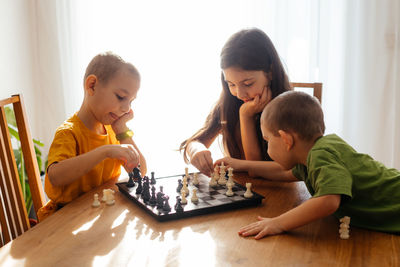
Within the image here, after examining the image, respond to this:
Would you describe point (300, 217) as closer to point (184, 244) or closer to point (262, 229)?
point (262, 229)

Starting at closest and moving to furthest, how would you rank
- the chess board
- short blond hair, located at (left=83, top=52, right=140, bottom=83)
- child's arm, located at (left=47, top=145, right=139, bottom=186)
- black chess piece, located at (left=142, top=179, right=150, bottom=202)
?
the chess board < black chess piece, located at (left=142, top=179, right=150, bottom=202) < child's arm, located at (left=47, top=145, right=139, bottom=186) < short blond hair, located at (left=83, top=52, right=140, bottom=83)

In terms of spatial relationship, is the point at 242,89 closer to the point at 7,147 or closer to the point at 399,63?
the point at 7,147

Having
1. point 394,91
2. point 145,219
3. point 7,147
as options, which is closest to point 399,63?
point 394,91

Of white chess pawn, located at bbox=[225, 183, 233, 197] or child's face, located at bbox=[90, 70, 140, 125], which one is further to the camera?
child's face, located at bbox=[90, 70, 140, 125]

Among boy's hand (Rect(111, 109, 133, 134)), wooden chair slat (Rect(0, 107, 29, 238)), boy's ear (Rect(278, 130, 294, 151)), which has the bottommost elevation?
wooden chair slat (Rect(0, 107, 29, 238))

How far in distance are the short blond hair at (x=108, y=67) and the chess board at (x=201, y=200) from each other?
0.47 meters

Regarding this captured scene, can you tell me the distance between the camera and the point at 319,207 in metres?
0.97

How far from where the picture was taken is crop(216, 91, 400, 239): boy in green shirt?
983 millimetres

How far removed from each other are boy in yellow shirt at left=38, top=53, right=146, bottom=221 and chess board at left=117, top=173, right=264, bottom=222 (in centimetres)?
15

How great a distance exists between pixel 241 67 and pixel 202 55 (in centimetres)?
128

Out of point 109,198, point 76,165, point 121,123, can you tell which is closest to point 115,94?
point 121,123

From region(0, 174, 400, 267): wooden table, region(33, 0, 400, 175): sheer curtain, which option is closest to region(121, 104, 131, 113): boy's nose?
region(0, 174, 400, 267): wooden table

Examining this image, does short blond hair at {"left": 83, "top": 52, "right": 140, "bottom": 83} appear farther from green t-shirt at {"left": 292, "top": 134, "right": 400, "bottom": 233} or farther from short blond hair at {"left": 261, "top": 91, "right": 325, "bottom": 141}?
green t-shirt at {"left": 292, "top": 134, "right": 400, "bottom": 233}

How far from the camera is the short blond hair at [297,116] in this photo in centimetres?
117
